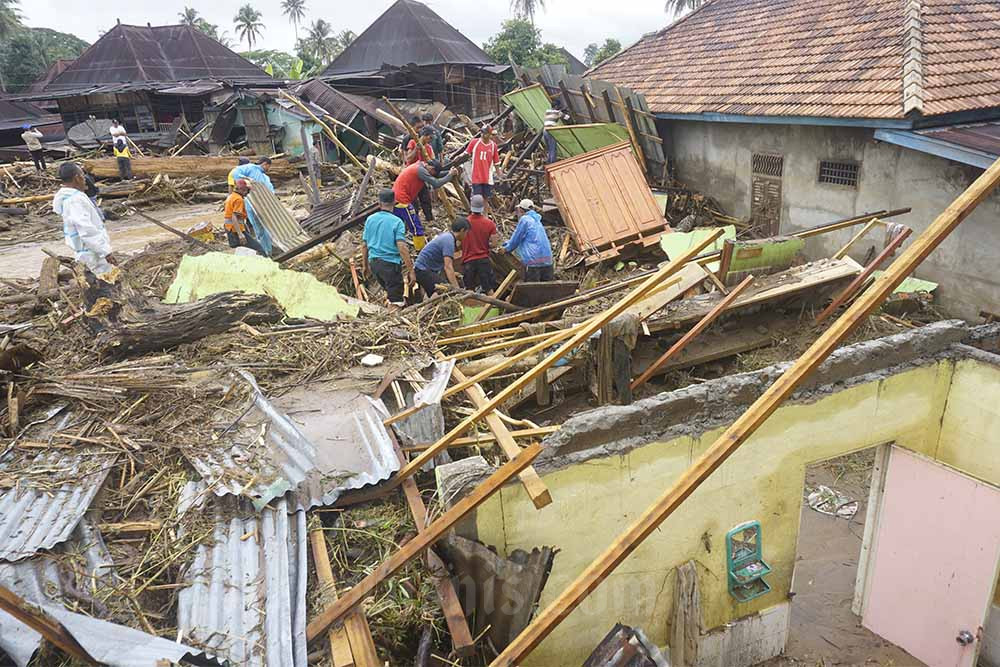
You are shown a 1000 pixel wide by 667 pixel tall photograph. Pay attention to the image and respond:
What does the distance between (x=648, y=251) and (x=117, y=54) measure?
1090 inches

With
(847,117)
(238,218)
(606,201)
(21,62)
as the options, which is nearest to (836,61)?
(847,117)

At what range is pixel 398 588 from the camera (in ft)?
11.9

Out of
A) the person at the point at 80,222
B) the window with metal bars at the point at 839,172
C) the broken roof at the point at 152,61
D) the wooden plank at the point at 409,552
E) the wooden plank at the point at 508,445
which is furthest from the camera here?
the broken roof at the point at 152,61

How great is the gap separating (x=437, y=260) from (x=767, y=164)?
6817 millimetres

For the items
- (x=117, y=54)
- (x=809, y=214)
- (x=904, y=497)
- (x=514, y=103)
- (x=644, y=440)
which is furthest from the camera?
(x=117, y=54)

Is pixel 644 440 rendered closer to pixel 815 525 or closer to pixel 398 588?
pixel 398 588

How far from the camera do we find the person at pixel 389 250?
7734 millimetres

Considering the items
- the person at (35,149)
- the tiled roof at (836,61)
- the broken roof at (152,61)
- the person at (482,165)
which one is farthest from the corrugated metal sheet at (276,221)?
the broken roof at (152,61)

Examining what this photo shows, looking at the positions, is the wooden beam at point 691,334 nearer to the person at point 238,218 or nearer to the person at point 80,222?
the person at point 80,222

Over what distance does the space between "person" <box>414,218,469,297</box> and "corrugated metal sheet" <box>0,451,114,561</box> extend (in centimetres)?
446

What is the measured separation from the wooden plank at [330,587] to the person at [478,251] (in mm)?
5212

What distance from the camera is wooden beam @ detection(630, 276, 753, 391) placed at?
6184 mm

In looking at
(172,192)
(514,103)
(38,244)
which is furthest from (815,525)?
(172,192)

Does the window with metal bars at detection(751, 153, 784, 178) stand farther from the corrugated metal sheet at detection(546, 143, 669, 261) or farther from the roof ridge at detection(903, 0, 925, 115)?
the roof ridge at detection(903, 0, 925, 115)
